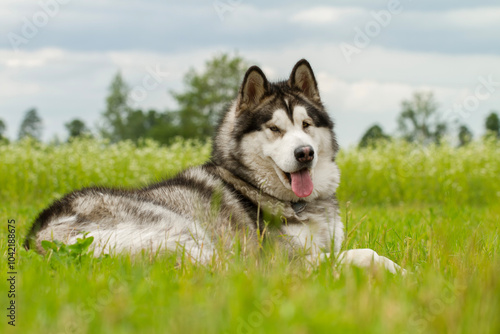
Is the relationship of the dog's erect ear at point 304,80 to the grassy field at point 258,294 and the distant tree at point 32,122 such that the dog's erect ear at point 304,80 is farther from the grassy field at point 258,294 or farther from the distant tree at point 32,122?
the distant tree at point 32,122

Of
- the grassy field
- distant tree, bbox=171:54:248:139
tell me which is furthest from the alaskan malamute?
distant tree, bbox=171:54:248:139

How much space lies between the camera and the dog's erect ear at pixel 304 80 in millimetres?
4795

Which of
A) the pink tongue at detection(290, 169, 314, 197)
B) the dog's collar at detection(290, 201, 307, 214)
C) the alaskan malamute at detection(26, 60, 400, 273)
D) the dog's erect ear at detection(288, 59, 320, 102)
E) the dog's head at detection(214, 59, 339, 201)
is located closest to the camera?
the alaskan malamute at detection(26, 60, 400, 273)

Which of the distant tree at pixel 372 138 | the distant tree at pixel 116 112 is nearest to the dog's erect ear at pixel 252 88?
the distant tree at pixel 372 138

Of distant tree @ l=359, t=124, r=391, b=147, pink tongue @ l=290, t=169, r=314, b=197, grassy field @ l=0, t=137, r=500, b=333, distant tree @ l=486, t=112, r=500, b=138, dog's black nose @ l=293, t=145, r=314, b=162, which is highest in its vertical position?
distant tree @ l=486, t=112, r=500, b=138

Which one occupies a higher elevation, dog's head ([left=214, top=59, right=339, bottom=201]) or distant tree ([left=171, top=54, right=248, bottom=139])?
distant tree ([left=171, top=54, right=248, bottom=139])

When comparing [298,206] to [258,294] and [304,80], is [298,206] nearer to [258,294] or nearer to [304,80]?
[304,80]

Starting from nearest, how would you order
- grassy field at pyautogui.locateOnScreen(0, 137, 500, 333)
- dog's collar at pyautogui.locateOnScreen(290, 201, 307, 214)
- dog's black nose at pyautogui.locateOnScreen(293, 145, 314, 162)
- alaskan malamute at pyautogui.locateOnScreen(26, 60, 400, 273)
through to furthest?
grassy field at pyautogui.locateOnScreen(0, 137, 500, 333), alaskan malamute at pyautogui.locateOnScreen(26, 60, 400, 273), dog's black nose at pyautogui.locateOnScreen(293, 145, 314, 162), dog's collar at pyautogui.locateOnScreen(290, 201, 307, 214)

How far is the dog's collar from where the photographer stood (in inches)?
183

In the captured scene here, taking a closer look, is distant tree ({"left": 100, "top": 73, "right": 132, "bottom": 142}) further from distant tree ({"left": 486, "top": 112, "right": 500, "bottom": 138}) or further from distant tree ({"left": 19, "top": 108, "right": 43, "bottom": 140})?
distant tree ({"left": 486, "top": 112, "right": 500, "bottom": 138})

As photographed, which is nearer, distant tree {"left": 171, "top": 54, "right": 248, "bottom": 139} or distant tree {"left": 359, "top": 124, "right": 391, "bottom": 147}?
distant tree {"left": 359, "top": 124, "right": 391, "bottom": 147}

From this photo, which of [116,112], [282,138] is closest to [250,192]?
[282,138]

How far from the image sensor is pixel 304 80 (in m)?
4.91

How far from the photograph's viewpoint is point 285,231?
4363 millimetres
